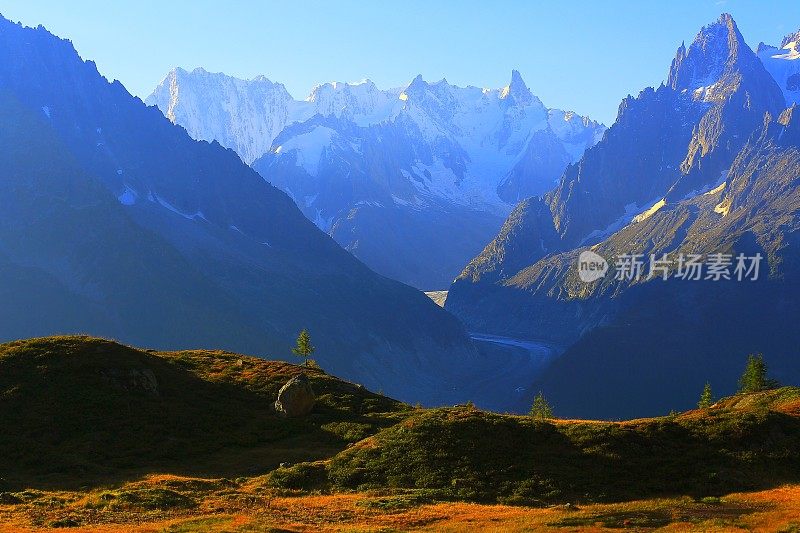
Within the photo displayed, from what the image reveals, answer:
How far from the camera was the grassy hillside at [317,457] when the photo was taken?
177ft

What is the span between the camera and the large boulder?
280 feet

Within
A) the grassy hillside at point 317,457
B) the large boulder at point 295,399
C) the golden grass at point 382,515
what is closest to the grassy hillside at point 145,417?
the grassy hillside at point 317,457

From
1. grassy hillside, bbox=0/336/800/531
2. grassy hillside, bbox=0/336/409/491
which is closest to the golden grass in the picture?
grassy hillside, bbox=0/336/800/531

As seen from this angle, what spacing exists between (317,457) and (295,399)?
14.5 metres

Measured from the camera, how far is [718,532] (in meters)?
44.5

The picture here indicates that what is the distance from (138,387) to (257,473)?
25030mm

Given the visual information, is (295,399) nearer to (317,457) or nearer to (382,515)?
(317,457)

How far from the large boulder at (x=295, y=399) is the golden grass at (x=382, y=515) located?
25.2 metres

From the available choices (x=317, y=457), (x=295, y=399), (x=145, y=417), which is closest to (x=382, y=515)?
(x=317, y=457)

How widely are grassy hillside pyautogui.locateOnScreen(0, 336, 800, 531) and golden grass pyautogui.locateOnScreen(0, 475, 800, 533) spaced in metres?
0.25

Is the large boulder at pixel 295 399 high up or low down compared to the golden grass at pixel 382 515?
up

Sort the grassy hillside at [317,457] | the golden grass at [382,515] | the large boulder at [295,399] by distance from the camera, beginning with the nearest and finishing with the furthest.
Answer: the golden grass at [382,515]
the grassy hillside at [317,457]
the large boulder at [295,399]

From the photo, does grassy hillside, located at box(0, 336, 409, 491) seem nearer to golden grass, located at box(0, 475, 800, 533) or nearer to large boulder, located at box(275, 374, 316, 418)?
large boulder, located at box(275, 374, 316, 418)

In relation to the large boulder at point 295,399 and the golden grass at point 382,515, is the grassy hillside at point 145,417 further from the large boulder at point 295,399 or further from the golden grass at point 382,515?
the golden grass at point 382,515
